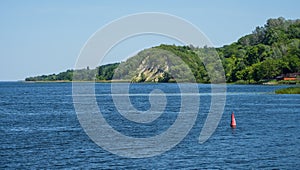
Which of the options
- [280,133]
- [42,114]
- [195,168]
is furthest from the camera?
[42,114]

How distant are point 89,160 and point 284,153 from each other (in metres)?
14.0

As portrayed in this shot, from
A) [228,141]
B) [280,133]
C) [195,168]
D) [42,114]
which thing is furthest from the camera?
[42,114]

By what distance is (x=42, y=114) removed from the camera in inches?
3059

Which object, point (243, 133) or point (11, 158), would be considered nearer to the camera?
point (11, 158)

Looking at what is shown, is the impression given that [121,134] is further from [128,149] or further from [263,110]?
[263,110]

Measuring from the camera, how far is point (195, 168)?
3588 centimetres

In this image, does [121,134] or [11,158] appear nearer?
[11,158]

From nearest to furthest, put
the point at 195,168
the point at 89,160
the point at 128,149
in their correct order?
the point at 195,168, the point at 89,160, the point at 128,149

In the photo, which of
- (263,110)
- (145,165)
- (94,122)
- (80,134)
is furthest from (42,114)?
(145,165)

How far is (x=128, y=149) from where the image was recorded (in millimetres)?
43062

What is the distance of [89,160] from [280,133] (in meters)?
20.9

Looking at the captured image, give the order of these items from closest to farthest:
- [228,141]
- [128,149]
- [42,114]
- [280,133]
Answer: [128,149] < [228,141] < [280,133] < [42,114]

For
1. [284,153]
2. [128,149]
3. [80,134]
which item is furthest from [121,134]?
[284,153]

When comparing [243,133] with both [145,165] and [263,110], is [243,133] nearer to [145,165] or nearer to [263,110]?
[145,165]
